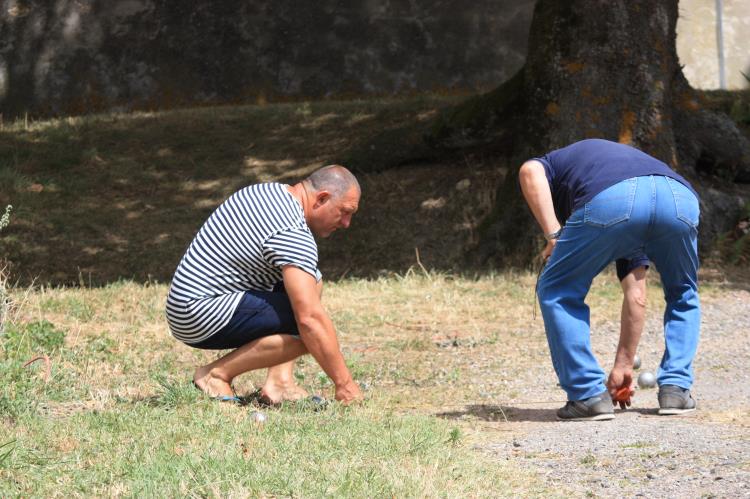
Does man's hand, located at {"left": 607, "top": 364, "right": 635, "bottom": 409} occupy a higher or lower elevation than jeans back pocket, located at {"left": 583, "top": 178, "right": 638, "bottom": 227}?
lower

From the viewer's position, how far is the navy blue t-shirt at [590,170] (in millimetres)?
5449

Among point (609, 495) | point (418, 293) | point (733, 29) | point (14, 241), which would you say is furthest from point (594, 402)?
point (733, 29)

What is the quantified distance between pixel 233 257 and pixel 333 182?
62cm

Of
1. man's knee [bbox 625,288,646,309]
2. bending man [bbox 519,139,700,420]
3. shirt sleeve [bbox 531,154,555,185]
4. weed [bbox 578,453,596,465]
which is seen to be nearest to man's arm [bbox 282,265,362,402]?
bending man [bbox 519,139,700,420]

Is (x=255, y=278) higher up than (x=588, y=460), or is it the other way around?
(x=255, y=278)

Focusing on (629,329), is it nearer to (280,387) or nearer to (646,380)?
(646,380)

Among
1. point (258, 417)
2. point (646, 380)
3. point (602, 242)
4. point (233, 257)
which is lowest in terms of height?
point (646, 380)

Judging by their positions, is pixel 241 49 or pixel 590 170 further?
pixel 241 49

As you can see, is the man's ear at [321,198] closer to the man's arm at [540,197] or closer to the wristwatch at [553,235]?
the man's arm at [540,197]

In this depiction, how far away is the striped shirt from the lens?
559 cm

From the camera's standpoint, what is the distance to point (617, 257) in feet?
18.4

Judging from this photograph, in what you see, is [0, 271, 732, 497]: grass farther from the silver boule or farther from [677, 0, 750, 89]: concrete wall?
[677, 0, 750, 89]: concrete wall

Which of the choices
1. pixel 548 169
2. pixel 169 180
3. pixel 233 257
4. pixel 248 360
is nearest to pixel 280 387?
pixel 248 360

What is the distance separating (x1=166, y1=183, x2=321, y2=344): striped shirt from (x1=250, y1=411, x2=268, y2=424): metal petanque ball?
55cm
